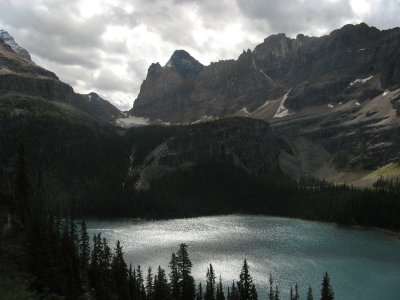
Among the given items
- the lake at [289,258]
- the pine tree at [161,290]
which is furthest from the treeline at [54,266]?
the lake at [289,258]

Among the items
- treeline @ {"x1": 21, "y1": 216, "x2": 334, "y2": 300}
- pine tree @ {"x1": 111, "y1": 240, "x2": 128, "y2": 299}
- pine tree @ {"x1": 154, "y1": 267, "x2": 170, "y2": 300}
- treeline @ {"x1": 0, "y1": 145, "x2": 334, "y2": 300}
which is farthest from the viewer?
pine tree @ {"x1": 111, "y1": 240, "x2": 128, "y2": 299}

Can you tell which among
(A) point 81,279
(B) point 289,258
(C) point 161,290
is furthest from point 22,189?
(B) point 289,258

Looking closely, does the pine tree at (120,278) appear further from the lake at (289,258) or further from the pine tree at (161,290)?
the lake at (289,258)

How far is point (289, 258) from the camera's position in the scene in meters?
154

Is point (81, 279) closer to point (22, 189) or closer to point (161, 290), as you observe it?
point (161, 290)

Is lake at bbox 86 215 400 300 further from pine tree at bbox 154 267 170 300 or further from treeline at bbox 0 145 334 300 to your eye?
pine tree at bbox 154 267 170 300

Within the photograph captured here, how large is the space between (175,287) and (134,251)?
221 ft

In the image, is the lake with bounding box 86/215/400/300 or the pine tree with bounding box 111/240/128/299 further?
the lake with bounding box 86/215/400/300

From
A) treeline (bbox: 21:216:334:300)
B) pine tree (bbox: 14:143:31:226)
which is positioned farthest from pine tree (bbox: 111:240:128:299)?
pine tree (bbox: 14:143:31:226)

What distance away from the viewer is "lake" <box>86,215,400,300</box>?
12688 cm

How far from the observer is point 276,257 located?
154875mm

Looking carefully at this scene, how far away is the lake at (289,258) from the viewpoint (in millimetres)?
126875

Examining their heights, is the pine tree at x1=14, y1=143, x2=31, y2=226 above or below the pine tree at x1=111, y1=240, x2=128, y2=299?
above

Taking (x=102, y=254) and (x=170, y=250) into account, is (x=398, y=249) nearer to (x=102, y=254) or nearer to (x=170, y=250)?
(x=170, y=250)
